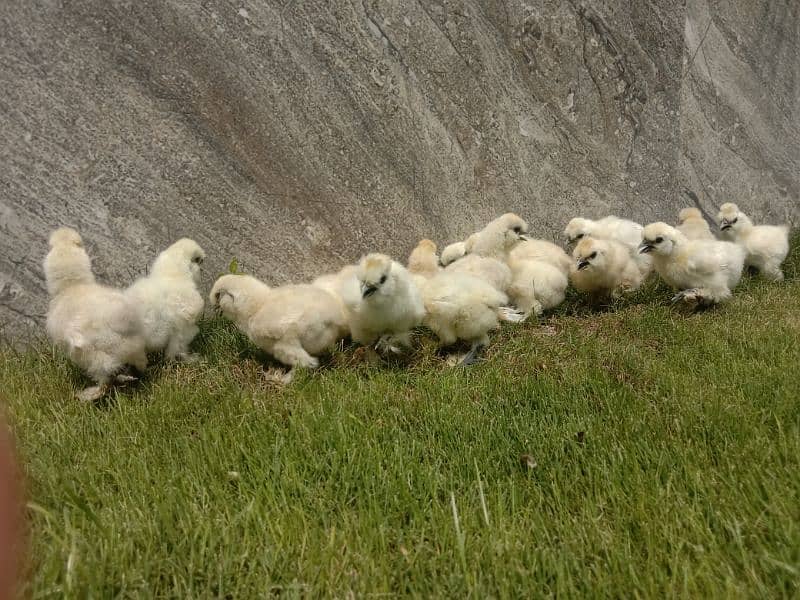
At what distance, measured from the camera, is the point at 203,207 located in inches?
157

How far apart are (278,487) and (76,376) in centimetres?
172

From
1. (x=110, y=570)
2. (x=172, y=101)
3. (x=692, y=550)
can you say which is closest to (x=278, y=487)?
(x=110, y=570)

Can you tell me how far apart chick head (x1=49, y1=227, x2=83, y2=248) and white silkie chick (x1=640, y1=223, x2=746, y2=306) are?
3548 mm

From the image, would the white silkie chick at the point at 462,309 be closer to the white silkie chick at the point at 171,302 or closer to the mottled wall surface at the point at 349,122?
the mottled wall surface at the point at 349,122

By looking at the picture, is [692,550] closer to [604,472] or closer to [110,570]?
[604,472]

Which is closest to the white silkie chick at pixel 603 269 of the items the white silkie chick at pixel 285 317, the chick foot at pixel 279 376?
the white silkie chick at pixel 285 317

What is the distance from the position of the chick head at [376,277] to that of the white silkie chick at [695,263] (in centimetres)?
198

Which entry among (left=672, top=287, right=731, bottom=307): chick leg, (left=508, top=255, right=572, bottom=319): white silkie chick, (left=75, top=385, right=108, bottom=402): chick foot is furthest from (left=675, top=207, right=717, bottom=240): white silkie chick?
(left=75, top=385, right=108, bottom=402): chick foot

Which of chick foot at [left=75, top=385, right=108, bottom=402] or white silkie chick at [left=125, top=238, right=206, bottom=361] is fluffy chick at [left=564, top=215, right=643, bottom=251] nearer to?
white silkie chick at [left=125, top=238, right=206, bottom=361]

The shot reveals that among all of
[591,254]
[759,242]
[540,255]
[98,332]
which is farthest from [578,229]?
[98,332]

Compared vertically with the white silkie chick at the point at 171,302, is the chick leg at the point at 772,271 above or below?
below

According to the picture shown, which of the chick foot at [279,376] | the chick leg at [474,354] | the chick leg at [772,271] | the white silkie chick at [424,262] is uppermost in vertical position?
the white silkie chick at [424,262]

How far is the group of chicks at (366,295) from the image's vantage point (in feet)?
9.58

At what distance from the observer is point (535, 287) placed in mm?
3961
